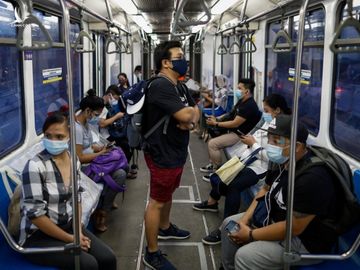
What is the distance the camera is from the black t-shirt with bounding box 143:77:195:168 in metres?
2.92

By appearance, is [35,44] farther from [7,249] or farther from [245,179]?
[245,179]

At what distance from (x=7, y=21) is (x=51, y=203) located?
5.17 ft

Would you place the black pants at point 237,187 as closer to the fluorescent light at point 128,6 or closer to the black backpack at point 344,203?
the black backpack at point 344,203

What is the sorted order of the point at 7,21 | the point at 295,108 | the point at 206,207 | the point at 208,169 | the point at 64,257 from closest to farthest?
the point at 295,108
the point at 64,257
the point at 7,21
the point at 206,207
the point at 208,169

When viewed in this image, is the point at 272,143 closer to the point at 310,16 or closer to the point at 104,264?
the point at 104,264

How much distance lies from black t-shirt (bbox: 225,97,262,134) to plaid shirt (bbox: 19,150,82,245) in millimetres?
3099

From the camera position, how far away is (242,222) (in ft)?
8.96

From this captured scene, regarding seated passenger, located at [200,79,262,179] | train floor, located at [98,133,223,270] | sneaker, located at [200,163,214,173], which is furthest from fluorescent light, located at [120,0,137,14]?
sneaker, located at [200,163,214,173]

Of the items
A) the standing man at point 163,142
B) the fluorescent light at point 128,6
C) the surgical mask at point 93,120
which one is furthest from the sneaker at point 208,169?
the standing man at point 163,142

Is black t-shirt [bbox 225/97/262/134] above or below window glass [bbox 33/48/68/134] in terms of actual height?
below

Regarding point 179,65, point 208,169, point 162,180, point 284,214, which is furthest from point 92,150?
point 208,169

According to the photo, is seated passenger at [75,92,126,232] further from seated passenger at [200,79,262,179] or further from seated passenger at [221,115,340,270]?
seated passenger at [200,79,262,179]

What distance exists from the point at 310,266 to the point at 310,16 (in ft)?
9.32

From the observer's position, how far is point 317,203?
214cm
